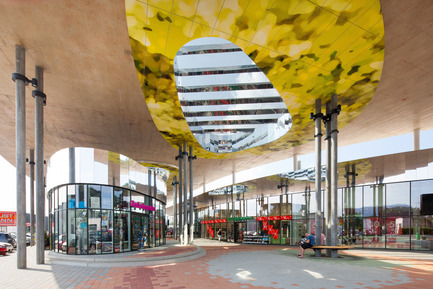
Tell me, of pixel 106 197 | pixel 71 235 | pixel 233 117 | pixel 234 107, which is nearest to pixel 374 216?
pixel 233 117

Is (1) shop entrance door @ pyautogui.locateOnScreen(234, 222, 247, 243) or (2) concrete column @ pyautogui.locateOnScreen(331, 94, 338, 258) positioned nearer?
(2) concrete column @ pyautogui.locateOnScreen(331, 94, 338, 258)

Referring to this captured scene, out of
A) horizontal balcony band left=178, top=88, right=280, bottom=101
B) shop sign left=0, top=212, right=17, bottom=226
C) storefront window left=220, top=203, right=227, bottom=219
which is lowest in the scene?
shop sign left=0, top=212, right=17, bottom=226

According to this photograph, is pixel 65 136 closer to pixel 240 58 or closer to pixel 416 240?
pixel 240 58

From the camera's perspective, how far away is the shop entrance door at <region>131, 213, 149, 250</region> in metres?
16.5

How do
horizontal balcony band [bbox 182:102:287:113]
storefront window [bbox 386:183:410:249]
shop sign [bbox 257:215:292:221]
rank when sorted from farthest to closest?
shop sign [bbox 257:215:292:221], storefront window [bbox 386:183:410:249], horizontal balcony band [bbox 182:102:287:113]

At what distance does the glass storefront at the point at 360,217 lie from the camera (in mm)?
18828

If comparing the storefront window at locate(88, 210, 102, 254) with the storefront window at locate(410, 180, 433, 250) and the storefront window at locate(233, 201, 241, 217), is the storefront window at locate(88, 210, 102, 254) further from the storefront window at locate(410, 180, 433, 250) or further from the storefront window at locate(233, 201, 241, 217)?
the storefront window at locate(410, 180, 433, 250)

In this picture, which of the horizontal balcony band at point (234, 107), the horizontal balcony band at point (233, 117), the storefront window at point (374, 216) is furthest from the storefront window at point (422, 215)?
the horizontal balcony band at point (234, 107)

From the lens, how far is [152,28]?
31.2ft

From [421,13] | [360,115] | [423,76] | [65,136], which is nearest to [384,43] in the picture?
[421,13]

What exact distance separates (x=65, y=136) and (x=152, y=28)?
55.8 ft

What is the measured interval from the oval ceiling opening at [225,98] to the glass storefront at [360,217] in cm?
716

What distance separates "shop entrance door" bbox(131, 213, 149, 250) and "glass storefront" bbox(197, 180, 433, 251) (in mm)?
12399

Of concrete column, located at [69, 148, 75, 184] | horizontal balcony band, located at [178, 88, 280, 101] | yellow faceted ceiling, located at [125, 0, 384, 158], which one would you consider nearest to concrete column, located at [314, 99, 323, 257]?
yellow faceted ceiling, located at [125, 0, 384, 158]
